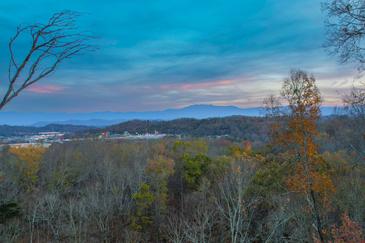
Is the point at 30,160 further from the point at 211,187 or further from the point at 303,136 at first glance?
the point at 303,136

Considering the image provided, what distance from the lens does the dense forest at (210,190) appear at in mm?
21609

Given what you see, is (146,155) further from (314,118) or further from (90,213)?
(314,118)

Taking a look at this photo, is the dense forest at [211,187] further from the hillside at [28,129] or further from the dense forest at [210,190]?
the hillside at [28,129]

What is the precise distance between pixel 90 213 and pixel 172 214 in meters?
9.19

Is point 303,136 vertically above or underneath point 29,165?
above

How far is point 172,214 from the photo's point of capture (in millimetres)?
39875

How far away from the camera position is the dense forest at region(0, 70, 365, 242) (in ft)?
70.9

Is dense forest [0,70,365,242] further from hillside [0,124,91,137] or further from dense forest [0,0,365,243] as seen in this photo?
hillside [0,124,91,137]

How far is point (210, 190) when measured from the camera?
41.7 meters

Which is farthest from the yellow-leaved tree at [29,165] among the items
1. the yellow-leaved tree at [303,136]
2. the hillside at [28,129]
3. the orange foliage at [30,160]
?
the hillside at [28,129]

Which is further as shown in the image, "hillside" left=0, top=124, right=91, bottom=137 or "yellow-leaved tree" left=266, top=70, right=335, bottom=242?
"hillside" left=0, top=124, right=91, bottom=137

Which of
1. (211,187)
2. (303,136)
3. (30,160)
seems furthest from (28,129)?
(303,136)

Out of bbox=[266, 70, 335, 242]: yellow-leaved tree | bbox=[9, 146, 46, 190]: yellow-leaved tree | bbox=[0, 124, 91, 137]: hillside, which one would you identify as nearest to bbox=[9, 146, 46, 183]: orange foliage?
bbox=[9, 146, 46, 190]: yellow-leaved tree

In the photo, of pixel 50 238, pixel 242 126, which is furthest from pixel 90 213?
pixel 242 126
